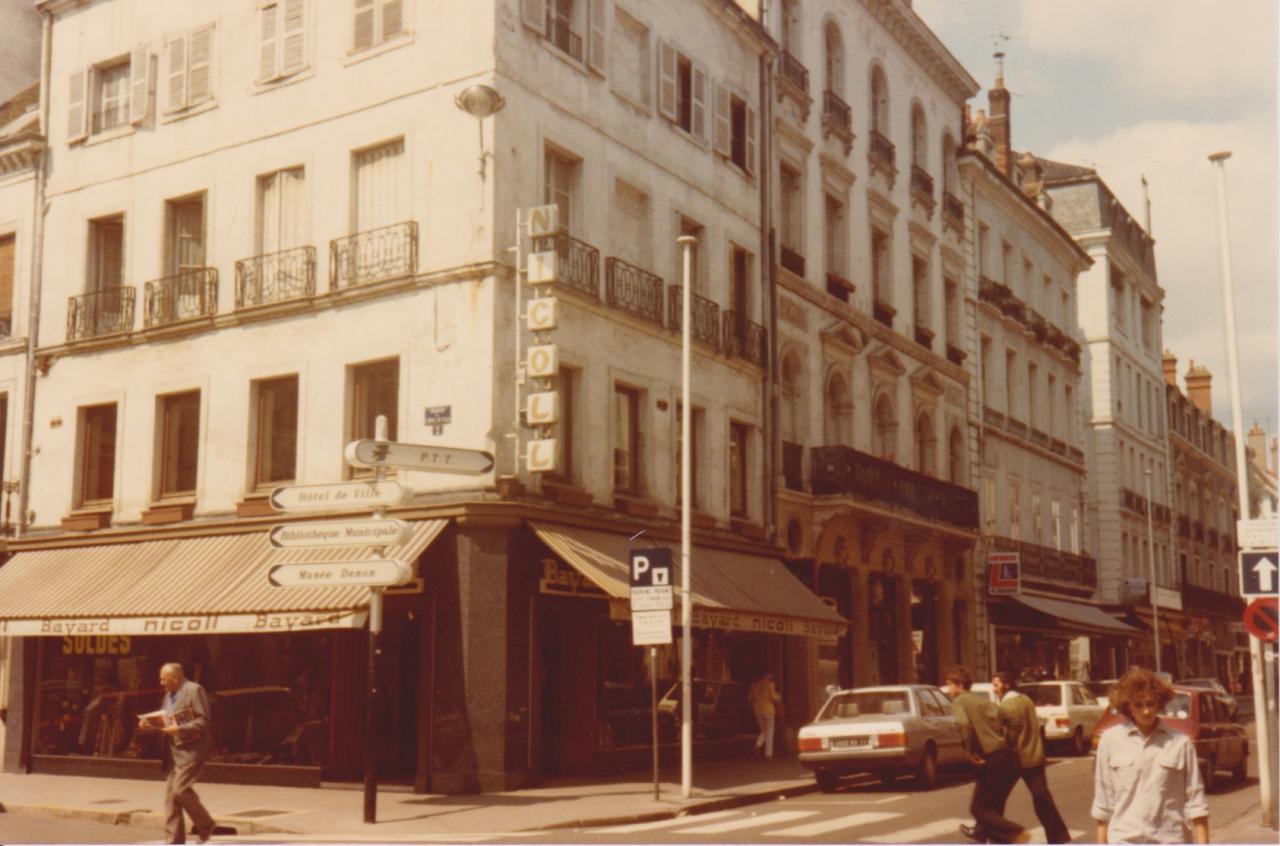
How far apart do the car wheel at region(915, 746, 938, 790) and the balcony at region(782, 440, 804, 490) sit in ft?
30.5

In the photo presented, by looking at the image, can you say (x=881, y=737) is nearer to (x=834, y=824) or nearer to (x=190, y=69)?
(x=834, y=824)

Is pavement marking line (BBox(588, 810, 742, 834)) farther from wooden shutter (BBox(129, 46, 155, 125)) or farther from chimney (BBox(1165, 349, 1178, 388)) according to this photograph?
chimney (BBox(1165, 349, 1178, 388))

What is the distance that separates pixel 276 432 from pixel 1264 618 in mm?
14647

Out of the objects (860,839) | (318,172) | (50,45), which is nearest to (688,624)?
(860,839)

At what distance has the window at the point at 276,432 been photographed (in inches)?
949

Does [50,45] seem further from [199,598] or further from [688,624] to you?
[688,624]

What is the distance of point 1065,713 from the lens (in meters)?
29.7

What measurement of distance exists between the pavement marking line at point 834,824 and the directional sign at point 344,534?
5.16m

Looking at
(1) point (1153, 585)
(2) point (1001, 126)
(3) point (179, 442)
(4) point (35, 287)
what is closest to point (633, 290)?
(3) point (179, 442)

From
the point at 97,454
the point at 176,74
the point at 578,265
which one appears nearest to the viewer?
the point at 578,265

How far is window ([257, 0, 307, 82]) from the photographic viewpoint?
81.7 ft

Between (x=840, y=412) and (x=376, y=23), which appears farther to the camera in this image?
(x=840, y=412)

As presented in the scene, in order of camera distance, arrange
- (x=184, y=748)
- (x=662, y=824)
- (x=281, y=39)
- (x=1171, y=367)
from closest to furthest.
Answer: (x=184, y=748)
(x=662, y=824)
(x=281, y=39)
(x=1171, y=367)

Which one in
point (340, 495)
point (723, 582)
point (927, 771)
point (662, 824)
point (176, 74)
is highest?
point (176, 74)
